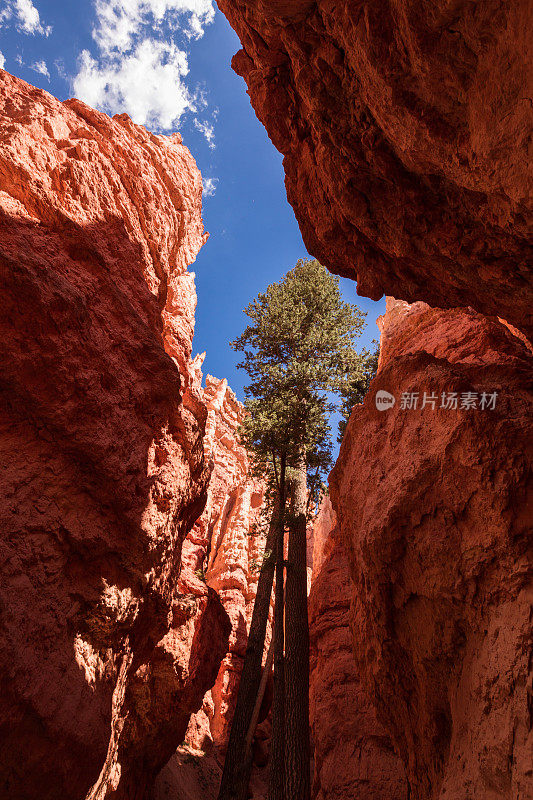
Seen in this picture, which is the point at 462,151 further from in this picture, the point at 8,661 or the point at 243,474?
the point at 243,474

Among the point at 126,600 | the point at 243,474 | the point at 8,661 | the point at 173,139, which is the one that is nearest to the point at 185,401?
the point at 126,600

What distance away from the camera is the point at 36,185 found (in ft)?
22.8

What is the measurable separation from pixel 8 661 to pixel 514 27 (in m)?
7.23

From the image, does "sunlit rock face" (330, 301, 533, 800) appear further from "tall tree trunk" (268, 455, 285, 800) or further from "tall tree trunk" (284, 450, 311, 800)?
"tall tree trunk" (268, 455, 285, 800)

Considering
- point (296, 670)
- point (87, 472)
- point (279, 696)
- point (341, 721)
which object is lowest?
point (341, 721)

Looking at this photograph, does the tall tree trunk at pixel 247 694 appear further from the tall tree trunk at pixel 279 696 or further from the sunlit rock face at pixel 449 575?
the sunlit rock face at pixel 449 575

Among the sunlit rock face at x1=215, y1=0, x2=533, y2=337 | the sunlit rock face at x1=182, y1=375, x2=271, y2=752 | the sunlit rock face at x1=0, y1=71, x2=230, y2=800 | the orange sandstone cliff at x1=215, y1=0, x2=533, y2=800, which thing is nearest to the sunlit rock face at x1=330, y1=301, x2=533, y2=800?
the orange sandstone cliff at x1=215, y1=0, x2=533, y2=800

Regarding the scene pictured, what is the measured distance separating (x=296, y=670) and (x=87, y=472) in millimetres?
6087

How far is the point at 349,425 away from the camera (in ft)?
27.1

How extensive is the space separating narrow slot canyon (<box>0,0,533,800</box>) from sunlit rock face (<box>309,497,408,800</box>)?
0.10 meters

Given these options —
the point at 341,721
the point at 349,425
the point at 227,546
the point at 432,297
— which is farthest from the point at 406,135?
the point at 227,546

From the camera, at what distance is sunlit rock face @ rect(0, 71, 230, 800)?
4.97m
